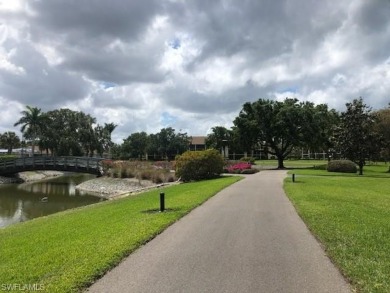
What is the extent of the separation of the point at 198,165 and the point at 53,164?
28.7m

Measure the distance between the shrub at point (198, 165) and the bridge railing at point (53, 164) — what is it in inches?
851

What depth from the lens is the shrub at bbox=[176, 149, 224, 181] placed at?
3319cm

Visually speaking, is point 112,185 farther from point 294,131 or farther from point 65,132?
point 65,132

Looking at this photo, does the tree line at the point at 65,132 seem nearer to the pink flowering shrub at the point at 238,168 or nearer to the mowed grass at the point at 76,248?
the pink flowering shrub at the point at 238,168

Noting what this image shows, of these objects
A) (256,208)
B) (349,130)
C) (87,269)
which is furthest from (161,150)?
(87,269)

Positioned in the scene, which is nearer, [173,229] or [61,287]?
[61,287]

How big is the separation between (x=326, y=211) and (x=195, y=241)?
5.89 metres

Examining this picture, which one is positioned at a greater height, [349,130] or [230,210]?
[349,130]

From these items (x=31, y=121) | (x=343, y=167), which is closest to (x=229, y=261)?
(x=343, y=167)

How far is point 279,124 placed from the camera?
47.4m

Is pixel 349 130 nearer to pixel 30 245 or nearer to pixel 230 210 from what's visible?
pixel 230 210

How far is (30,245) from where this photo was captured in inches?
397

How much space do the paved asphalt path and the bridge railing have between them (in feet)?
141

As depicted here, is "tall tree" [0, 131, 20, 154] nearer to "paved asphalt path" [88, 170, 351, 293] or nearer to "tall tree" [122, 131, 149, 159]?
"tall tree" [122, 131, 149, 159]
